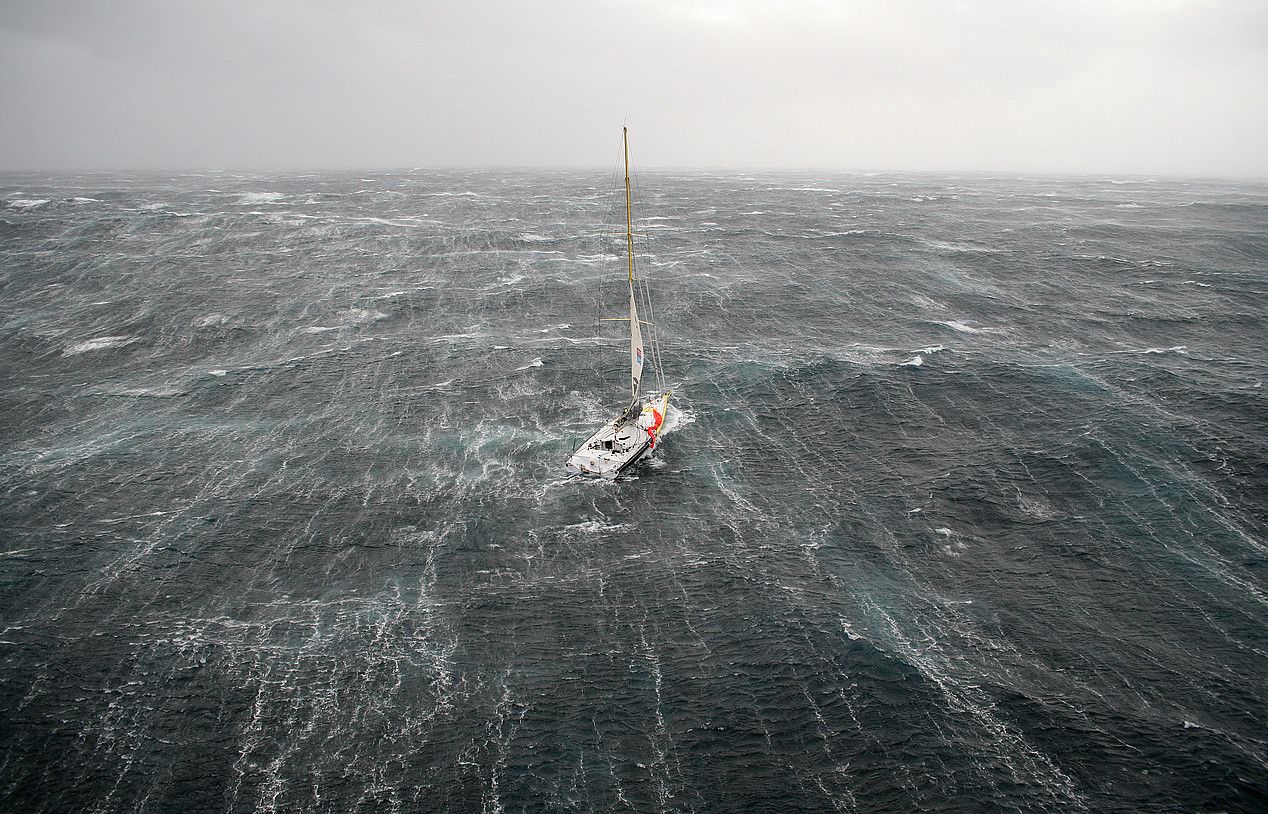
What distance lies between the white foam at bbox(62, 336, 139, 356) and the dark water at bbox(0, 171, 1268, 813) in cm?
234

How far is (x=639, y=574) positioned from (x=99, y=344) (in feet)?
379

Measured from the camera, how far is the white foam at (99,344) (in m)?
106

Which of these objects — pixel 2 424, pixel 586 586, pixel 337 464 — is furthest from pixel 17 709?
pixel 2 424

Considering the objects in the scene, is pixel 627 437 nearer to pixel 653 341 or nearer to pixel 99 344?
pixel 653 341

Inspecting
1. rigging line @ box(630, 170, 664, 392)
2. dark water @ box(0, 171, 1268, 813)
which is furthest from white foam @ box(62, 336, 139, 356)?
rigging line @ box(630, 170, 664, 392)

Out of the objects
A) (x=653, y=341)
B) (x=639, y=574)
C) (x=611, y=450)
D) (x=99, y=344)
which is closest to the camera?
(x=639, y=574)

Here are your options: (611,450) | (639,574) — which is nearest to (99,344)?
(611,450)

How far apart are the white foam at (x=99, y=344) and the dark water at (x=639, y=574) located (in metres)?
2.34

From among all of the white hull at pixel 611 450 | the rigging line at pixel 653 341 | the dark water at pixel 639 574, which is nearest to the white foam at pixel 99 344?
the dark water at pixel 639 574

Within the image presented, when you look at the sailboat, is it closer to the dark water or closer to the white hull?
the white hull

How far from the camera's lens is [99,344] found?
357 feet

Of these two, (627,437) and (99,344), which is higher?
(99,344)

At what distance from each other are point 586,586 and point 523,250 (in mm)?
152567

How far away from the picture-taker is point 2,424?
7956cm
